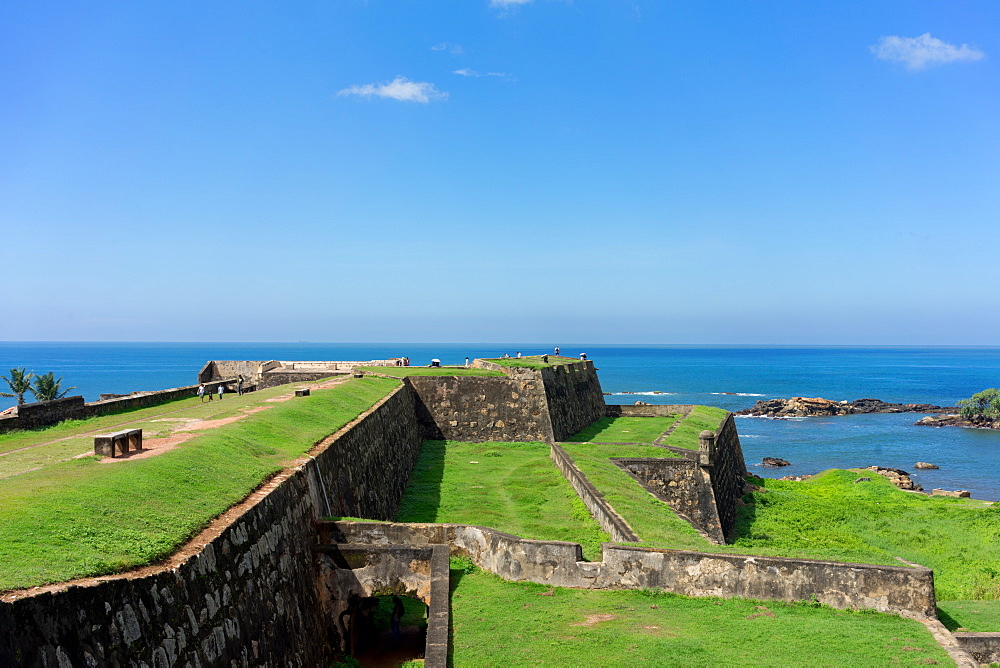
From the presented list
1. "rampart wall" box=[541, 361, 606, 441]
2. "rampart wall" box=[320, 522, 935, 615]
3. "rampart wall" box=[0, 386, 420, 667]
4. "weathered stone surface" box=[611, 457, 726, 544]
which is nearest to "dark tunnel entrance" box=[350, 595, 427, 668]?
"rampart wall" box=[0, 386, 420, 667]

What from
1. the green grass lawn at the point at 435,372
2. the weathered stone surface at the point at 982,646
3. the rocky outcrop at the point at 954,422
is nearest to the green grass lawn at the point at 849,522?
the weathered stone surface at the point at 982,646

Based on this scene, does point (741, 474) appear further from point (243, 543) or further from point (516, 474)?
point (243, 543)

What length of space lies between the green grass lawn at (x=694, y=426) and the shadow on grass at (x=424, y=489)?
11.0 metres

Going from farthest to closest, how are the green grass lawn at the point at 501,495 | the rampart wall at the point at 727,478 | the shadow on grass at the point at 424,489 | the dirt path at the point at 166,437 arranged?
the rampart wall at the point at 727,478 → the shadow on grass at the point at 424,489 → the green grass lawn at the point at 501,495 → the dirt path at the point at 166,437

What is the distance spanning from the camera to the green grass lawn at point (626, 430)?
34906mm

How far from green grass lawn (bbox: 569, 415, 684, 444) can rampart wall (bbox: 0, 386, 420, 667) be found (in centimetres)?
2105

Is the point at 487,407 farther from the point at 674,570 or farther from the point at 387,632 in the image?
the point at 674,570

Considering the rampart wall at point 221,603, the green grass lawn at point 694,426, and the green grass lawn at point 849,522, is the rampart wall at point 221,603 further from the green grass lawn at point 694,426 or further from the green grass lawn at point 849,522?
the green grass lawn at point 694,426

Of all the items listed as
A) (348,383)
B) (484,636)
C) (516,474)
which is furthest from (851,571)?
(348,383)

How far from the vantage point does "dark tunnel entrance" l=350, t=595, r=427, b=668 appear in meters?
12.8

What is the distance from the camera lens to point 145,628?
697 cm

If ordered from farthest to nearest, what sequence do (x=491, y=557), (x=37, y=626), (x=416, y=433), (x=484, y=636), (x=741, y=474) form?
(x=741, y=474) → (x=416, y=433) → (x=491, y=557) → (x=484, y=636) → (x=37, y=626)

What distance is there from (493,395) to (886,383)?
13697 centimetres

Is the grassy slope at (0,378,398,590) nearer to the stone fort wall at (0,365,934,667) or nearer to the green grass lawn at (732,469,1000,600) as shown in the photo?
the stone fort wall at (0,365,934,667)
